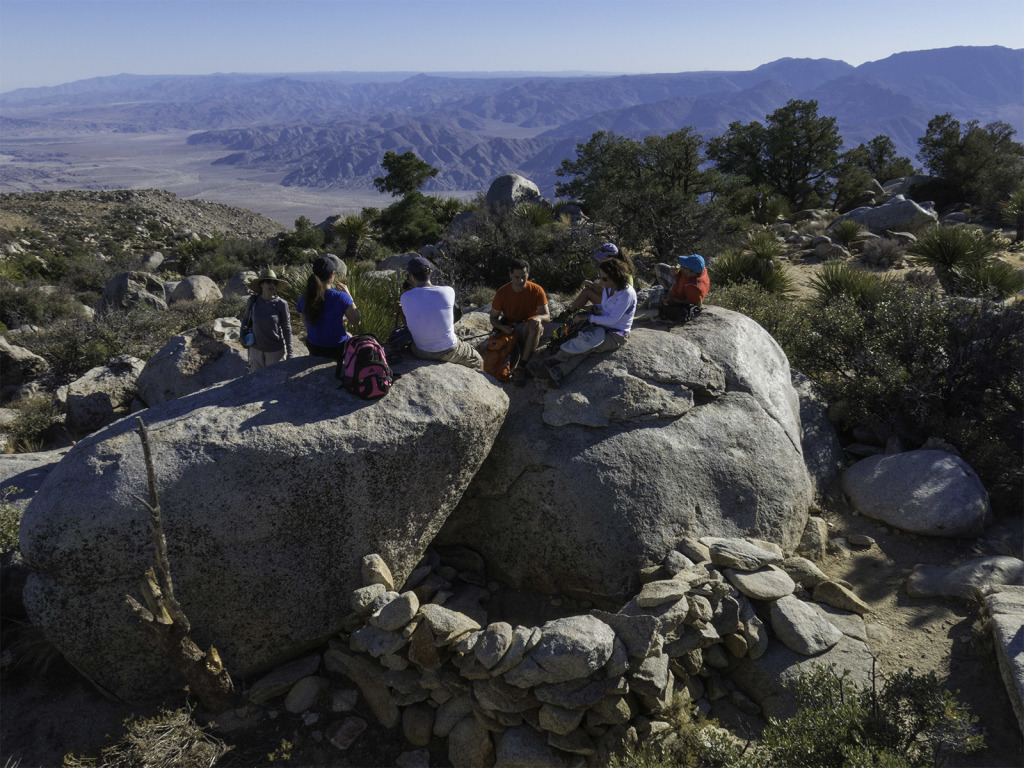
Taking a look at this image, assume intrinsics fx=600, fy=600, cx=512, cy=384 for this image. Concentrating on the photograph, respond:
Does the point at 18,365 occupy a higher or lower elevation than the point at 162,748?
higher

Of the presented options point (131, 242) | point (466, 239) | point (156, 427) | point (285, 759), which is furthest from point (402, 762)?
point (131, 242)

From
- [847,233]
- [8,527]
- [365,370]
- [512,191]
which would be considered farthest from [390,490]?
[512,191]

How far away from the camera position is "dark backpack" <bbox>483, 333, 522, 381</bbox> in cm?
626

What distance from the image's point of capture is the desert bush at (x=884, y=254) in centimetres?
1541

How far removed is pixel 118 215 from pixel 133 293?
111 ft

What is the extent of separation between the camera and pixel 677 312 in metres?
7.14

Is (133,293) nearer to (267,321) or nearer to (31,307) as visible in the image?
(31,307)

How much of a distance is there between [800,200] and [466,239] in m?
17.3

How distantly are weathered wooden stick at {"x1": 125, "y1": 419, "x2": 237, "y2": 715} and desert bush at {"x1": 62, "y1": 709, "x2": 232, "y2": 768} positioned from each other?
0.22 meters

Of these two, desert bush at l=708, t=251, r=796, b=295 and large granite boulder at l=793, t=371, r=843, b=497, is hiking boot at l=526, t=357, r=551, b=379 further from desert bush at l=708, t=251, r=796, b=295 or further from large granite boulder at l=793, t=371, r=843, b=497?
desert bush at l=708, t=251, r=796, b=295

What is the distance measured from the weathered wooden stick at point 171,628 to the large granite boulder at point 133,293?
1205 cm

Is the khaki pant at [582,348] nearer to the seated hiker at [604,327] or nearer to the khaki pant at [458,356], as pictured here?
the seated hiker at [604,327]

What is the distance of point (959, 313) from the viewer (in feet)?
26.1

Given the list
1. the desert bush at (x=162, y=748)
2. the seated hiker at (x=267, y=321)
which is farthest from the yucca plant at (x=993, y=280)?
the desert bush at (x=162, y=748)
